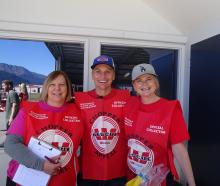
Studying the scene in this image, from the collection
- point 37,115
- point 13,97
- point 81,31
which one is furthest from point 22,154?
point 81,31

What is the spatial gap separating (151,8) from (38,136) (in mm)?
1789

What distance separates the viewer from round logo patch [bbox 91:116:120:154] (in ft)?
6.79

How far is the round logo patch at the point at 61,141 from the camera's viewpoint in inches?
74.5

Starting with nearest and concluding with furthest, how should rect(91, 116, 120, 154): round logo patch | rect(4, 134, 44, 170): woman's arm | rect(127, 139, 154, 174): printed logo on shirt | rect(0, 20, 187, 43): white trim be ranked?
rect(4, 134, 44, 170): woman's arm < rect(127, 139, 154, 174): printed logo on shirt < rect(91, 116, 120, 154): round logo patch < rect(0, 20, 187, 43): white trim

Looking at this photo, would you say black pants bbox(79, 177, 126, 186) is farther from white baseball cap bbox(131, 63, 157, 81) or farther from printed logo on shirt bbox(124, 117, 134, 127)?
white baseball cap bbox(131, 63, 157, 81)

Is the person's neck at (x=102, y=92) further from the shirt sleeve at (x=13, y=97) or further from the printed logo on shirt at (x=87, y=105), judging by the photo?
the shirt sleeve at (x=13, y=97)

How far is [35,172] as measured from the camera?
1.86m

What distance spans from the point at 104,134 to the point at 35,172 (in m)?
0.52

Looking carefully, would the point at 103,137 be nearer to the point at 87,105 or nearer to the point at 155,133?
the point at 87,105

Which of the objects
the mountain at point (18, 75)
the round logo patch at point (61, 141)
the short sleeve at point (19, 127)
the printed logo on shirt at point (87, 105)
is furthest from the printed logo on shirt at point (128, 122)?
the mountain at point (18, 75)

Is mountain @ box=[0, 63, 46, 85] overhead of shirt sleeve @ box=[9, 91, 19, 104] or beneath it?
overhead

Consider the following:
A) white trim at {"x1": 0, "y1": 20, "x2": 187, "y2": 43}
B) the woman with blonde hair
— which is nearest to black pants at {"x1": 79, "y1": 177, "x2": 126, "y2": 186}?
the woman with blonde hair

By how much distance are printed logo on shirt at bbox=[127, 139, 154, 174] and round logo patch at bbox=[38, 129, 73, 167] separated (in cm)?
39

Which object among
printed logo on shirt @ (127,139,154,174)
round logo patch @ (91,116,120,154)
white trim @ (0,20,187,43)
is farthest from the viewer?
white trim @ (0,20,187,43)
